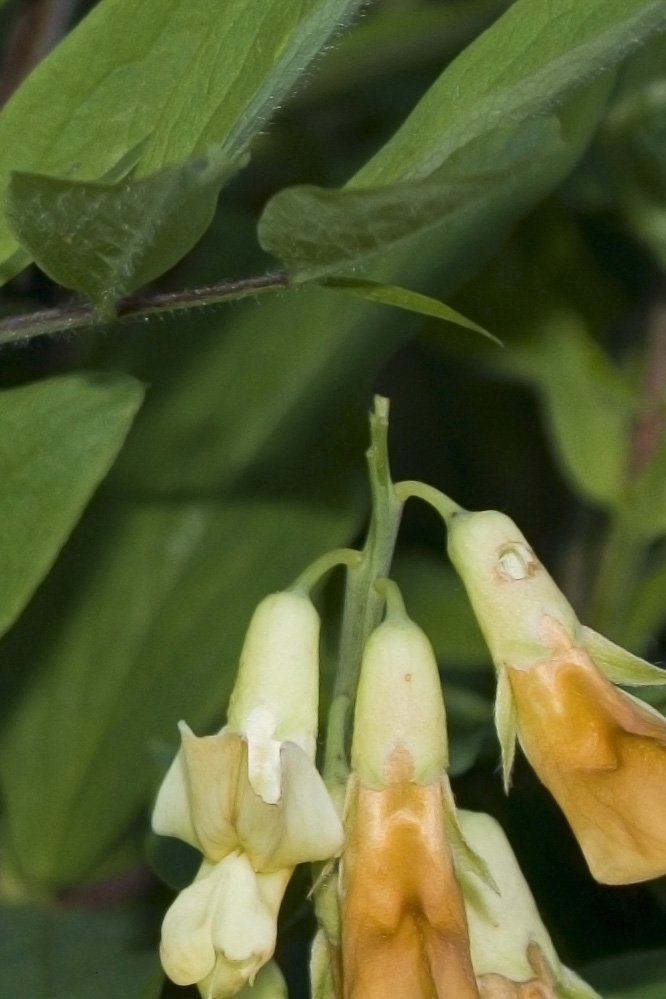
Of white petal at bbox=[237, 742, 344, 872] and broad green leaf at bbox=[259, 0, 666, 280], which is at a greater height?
broad green leaf at bbox=[259, 0, 666, 280]

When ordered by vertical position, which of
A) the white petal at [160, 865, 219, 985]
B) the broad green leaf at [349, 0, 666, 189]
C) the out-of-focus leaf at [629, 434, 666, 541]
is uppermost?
the broad green leaf at [349, 0, 666, 189]

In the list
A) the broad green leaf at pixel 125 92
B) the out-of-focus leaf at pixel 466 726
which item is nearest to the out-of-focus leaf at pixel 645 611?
the out-of-focus leaf at pixel 466 726

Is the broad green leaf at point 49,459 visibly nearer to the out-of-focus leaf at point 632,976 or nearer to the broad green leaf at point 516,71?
the broad green leaf at point 516,71

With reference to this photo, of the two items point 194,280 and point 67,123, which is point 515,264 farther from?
point 67,123

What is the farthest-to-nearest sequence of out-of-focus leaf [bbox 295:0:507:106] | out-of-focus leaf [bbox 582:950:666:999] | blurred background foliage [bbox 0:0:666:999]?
out-of-focus leaf [bbox 295:0:507:106] < blurred background foliage [bbox 0:0:666:999] < out-of-focus leaf [bbox 582:950:666:999]

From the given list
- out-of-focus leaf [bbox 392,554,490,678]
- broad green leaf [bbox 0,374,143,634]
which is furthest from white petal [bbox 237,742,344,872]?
out-of-focus leaf [bbox 392,554,490,678]

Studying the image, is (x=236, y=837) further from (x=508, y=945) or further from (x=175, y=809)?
(x=508, y=945)

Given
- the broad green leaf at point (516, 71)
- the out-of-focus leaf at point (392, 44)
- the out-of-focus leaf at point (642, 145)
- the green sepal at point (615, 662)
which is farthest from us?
the out-of-focus leaf at point (392, 44)

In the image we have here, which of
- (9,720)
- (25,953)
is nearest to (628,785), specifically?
(25,953)

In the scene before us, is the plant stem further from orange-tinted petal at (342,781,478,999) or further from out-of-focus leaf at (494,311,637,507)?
out-of-focus leaf at (494,311,637,507)

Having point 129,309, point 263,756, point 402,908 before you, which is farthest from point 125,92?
point 402,908
